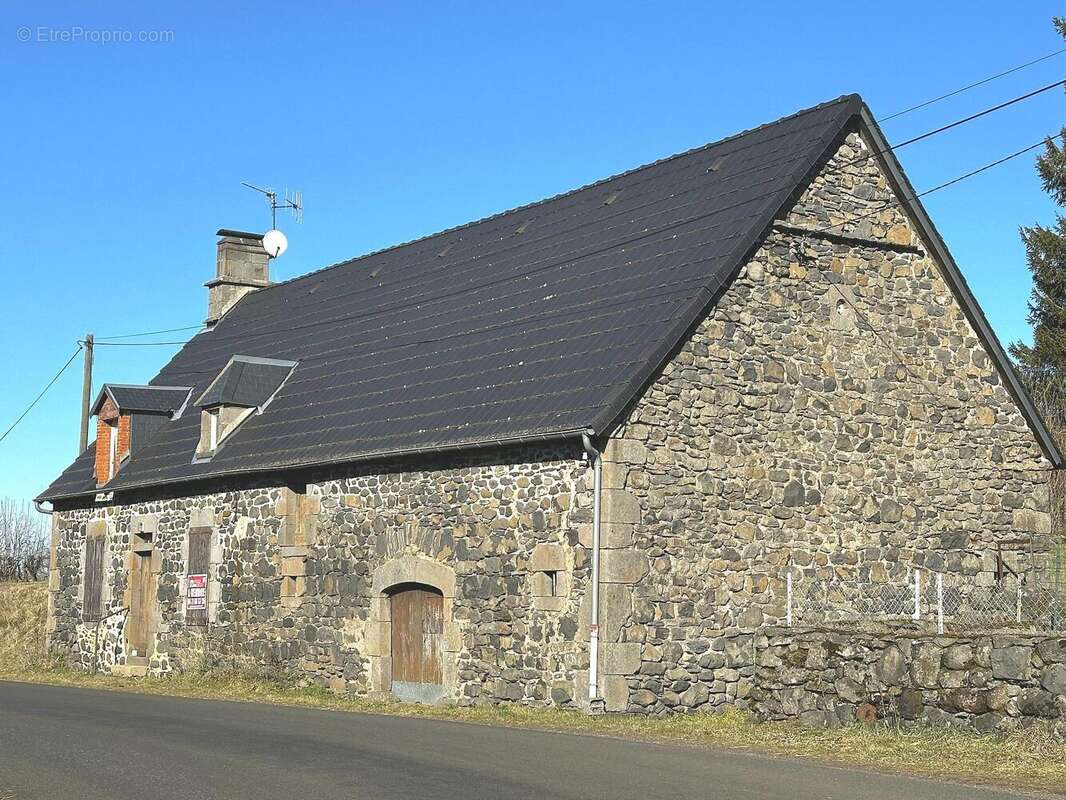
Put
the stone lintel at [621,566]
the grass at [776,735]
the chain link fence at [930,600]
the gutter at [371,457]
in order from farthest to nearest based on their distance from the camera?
the chain link fence at [930,600] < the gutter at [371,457] < the stone lintel at [621,566] < the grass at [776,735]

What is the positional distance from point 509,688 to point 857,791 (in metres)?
7.29

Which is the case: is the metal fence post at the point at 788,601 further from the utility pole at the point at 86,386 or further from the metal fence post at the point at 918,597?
the utility pole at the point at 86,386

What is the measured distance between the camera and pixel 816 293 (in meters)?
17.7

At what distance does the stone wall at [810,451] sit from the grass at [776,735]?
1119 millimetres

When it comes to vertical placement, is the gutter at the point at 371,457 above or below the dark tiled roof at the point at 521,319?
below

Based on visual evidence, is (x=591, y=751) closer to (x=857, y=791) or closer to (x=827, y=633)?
(x=857, y=791)

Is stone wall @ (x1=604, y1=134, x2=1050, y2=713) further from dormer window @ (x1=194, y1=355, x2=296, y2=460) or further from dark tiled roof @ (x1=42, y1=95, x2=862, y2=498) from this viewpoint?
dormer window @ (x1=194, y1=355, x2=296, y2=460)

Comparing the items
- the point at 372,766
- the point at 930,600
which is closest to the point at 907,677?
the point at 930,600

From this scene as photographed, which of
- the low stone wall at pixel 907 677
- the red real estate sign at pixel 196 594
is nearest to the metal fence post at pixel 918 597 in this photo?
the low stone wall at pixel 907 677

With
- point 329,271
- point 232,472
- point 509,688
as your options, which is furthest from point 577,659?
point 329,271

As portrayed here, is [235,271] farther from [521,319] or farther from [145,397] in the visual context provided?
[521,319]

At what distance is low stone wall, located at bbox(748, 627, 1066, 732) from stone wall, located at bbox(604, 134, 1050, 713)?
1090 mm

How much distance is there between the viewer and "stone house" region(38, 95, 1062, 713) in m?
15.9

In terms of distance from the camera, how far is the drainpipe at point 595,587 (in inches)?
603
